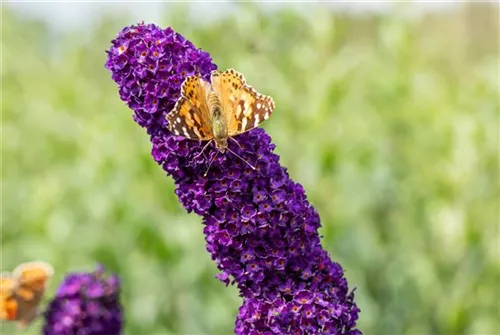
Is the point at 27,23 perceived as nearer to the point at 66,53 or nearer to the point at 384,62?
the point at 66,53

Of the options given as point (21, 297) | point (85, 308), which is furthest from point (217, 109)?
point (21, 297)

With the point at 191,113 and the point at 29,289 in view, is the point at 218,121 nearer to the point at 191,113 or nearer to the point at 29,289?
the point at 191,113

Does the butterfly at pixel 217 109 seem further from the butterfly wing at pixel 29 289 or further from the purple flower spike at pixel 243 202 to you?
the butterfly wing at pixel 29 289

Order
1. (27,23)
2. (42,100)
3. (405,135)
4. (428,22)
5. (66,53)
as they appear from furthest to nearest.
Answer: (428,22), (27,23), (42,100), (66,53), (405,135)

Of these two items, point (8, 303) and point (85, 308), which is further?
point (8, 303)

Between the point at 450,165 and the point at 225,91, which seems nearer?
the point at 225,91

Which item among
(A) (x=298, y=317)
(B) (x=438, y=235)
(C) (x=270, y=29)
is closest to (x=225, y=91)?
(A) (x=298, y=317)

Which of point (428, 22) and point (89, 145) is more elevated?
point (428, 22)
